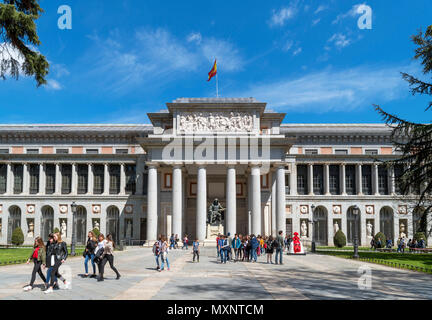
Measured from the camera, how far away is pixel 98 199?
65.0 metres

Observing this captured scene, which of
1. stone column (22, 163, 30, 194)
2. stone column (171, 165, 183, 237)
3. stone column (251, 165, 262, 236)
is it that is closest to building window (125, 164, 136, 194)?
stone column (22, 163, 30, 194)

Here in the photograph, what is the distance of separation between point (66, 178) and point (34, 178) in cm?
510

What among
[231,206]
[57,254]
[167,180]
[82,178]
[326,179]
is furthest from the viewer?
[82,178]

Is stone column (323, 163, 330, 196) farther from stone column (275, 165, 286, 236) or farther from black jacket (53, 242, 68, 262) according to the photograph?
black jacket (53, 242, 68, 262)

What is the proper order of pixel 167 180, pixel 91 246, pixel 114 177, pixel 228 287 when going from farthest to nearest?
pixel 114 177
pixel 167 180
pixel 91 246
pixel 228 287

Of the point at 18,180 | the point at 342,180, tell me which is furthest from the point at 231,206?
the point at 18,180

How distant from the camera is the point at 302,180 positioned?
66.8 meters

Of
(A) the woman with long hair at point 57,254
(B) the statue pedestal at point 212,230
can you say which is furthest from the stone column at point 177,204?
(A) the woman with long hair at point 57,254

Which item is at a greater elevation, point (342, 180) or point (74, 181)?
point (74, 181)

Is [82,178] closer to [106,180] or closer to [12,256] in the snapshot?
[106,180]

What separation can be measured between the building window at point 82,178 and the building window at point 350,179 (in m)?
41.0

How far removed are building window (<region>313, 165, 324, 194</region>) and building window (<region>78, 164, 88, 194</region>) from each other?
3605 cm

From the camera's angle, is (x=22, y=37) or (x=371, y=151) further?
(x=371, y=151)

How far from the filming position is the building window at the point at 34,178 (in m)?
66.4
